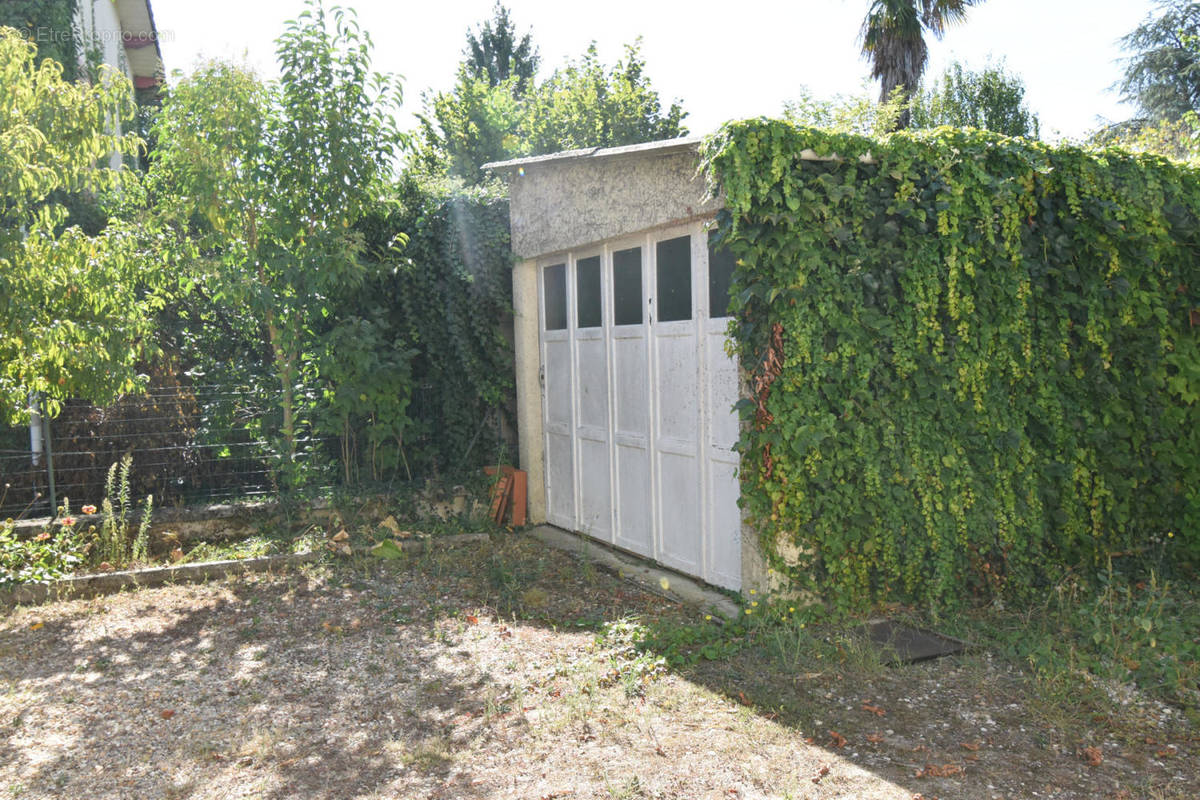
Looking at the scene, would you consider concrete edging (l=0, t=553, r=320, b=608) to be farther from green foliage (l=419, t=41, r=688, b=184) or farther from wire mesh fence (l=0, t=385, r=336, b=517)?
green foliage (l=419, t=41, r=688, b=184)

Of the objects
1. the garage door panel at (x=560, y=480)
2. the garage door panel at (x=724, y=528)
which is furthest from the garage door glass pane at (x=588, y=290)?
the garage door panel at (x=724, y=528)

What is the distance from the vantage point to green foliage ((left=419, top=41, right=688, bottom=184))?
1594 cm

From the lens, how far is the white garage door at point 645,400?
5.82 meters

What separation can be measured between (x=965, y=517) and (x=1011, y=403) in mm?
Result: 760

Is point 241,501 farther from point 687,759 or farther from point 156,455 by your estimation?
point 687,759

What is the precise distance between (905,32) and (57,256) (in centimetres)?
1599

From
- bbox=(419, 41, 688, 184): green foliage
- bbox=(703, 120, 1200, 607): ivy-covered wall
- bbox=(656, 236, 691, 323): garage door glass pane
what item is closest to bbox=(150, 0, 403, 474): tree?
bbox=(656, 236, 691, 323): garage door glass pane

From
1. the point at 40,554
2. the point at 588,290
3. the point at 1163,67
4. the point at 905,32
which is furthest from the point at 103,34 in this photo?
the point at 1163,67

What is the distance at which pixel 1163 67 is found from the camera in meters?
25.9

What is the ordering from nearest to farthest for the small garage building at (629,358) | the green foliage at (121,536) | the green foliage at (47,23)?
the small garage building at (629,358), the green foliage at (121,536), the green foliage at (47,23)

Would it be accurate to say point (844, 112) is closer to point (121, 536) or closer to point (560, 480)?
point (560, 480)

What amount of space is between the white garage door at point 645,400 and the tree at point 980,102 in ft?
51.3

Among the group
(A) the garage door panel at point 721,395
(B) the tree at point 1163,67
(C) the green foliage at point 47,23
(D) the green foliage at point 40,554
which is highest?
(B) the tree at point 1163,67

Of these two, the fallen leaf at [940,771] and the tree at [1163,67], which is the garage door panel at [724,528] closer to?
the fallen leaf at [940,771]
